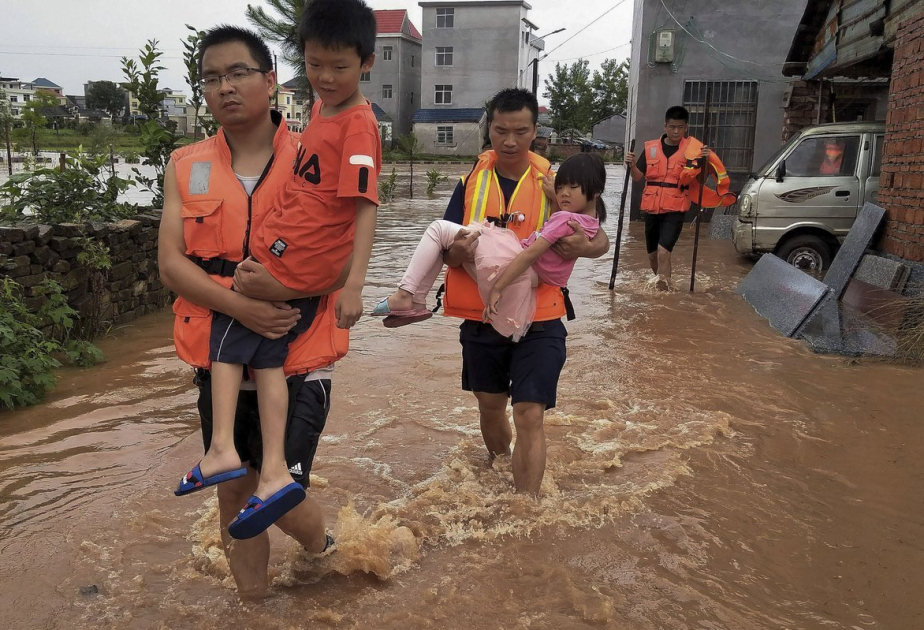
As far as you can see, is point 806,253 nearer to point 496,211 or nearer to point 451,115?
point 496,211

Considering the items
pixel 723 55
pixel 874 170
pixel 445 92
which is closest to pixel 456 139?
pixel 445 92

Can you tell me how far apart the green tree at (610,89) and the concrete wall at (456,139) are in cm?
Result: 1269

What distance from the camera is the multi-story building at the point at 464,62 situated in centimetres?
5394

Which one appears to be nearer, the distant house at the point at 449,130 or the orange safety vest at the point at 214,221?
the orange safety vest at the point at 214,221

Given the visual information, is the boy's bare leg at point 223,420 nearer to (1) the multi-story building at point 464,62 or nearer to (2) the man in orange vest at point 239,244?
(2) the man in orange vest at point 239,244

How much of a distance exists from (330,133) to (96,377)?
428 cm

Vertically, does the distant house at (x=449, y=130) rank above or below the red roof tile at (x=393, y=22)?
below

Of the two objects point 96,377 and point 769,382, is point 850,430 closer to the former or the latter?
point 769,382

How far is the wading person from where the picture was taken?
3638 millimetres

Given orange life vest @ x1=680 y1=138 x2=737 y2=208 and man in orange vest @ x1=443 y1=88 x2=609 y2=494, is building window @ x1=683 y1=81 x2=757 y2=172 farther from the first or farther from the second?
man in orange vest @ x1=443 y1=88 x2=609 y2=494

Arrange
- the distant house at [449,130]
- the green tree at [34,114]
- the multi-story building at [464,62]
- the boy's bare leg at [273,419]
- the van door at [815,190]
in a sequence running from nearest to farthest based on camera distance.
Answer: the boy's bare leg at [273,419], the van door at [815,190], the green tree at [34,114], the distant house at [449,130], the multi-story building at [464,62]

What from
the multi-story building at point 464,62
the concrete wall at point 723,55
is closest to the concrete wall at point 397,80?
the multi-story building at point 464,62

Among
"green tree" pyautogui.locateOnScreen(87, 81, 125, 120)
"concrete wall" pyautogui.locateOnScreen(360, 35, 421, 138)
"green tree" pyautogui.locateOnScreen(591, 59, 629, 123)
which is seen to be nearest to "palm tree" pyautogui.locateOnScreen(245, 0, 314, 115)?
"concrete wall" pyautogui.locateOnScreen(360, 35, 421, 138)

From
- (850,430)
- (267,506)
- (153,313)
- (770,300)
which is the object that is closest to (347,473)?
(267,506)
